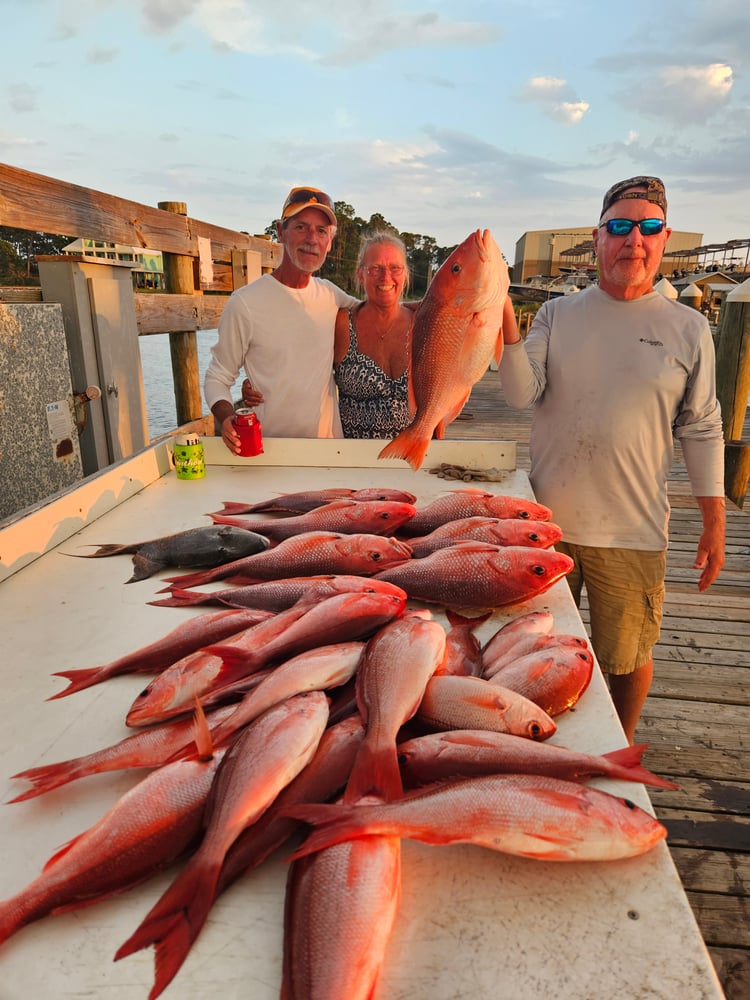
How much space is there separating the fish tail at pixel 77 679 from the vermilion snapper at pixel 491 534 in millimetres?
1043

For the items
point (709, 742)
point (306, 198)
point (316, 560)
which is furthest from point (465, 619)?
point (306, 198)

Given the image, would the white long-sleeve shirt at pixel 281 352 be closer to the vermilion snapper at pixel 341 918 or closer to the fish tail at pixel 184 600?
the fish tail at pixel 184 600

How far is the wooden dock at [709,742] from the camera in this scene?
2170 mm

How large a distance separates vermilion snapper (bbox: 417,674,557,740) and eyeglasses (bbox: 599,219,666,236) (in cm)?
190

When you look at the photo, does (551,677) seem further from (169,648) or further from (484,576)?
(169,648)

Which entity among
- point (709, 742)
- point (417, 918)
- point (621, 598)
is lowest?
point (709, 742)

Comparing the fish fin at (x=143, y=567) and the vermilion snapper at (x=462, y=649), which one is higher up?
the fish fin at (x=143, y=567)

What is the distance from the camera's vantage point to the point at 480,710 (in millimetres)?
1281

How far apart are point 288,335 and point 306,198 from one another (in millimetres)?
748

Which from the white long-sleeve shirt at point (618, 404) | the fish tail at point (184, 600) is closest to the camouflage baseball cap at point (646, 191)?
the white long-sleeve shirt at point (618, 404)

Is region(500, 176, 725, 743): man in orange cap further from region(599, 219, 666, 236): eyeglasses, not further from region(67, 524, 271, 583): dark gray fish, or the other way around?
region(67, 524, 271, 583): dark gray fish

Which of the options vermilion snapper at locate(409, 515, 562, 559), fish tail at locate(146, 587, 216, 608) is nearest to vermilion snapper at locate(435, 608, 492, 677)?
vermilion snapper at locate(409, 515, 562, 559)

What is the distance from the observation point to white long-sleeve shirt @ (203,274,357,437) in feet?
11.6

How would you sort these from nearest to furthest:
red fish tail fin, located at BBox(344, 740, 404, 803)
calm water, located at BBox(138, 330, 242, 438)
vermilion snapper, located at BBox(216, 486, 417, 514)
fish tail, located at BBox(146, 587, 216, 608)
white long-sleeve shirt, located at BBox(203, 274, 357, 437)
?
red fish tail fin, located at BBox(344, 740, 404, 803)
fish tail, located at BBox(146, 587, 216, 608)
vermilion snapper, located at BBox(216, 486, 417, 514)
white long-sleeve shirt, located at BBox(203, 274, 357, 437)
calm water, located at BBox(138, 330, 242, 438)
